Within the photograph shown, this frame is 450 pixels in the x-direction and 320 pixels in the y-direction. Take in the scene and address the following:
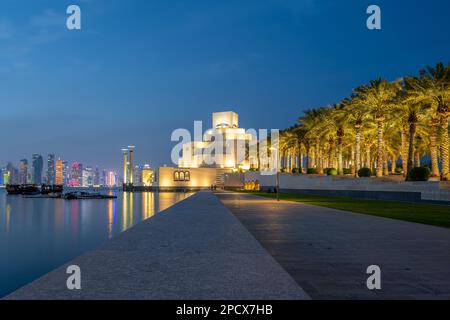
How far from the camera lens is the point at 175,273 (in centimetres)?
698

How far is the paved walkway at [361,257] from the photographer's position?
6.08 metres

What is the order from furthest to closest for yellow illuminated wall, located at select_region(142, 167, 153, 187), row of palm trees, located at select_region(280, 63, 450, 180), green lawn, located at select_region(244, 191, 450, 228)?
yellow illuminated wall, located at select_region(142, 167, 153, 187) < row of palm trees, located at select_region(280, 63, 450, 180) < green lawn, located at select_region(244, 191, 450, 228)

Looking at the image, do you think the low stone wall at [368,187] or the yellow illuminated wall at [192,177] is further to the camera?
the yellow illuminated wall at [192,177]

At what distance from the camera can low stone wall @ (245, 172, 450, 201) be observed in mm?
31328

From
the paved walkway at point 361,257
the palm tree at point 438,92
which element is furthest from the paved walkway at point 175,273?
the palm tree at point 438,92

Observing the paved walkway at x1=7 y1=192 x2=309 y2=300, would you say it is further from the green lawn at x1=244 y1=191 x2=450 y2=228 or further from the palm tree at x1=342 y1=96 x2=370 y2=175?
the palm tree at x1=342 y1=96 x2=370 y2=175

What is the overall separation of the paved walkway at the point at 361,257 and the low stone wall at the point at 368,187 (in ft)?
61.9

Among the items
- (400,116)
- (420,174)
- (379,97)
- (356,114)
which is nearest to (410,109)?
(400,116)

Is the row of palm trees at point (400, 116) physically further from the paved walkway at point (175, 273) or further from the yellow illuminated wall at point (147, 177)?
the yellow illuminated wall at point (147, 177)

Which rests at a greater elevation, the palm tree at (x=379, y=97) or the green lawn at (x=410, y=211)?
the palm tree at (x=379, y=97)

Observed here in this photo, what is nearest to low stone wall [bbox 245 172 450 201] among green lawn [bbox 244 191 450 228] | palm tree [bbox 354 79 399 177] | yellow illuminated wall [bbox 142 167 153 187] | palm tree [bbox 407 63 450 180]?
green lawn [bbox 244 191 450 228]

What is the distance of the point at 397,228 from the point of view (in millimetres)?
13977

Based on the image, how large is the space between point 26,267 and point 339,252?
33.0 feet

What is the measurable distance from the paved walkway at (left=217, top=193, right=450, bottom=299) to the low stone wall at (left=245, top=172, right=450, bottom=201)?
18.9 meters
